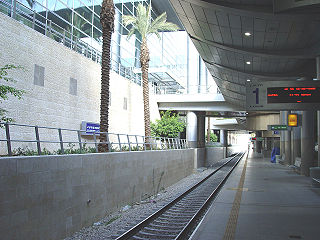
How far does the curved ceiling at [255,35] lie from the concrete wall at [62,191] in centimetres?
677

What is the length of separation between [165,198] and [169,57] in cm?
3458

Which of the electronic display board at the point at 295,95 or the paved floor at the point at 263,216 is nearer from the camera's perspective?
the paved floor at the point at 263,216

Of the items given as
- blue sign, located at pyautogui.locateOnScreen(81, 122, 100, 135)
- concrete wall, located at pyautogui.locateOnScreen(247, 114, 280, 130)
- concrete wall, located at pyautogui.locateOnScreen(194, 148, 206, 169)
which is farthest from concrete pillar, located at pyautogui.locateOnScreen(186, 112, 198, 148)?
blue sign, located at pyautogui.locateOnScreen(81, 122, 100, 135)

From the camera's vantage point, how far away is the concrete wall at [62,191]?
23.9ft

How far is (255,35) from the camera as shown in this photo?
15820 millimetres

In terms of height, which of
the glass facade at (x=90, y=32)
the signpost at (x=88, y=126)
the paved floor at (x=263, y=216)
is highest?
the glass facade at (x=90, y=32)

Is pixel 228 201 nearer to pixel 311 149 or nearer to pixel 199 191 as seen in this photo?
pixel 199 191

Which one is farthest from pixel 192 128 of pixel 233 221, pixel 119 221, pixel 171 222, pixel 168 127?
pixel 233 221

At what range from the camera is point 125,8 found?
32.9 metres

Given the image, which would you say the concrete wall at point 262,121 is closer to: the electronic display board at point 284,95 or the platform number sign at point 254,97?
the electronic display board at point 284,95

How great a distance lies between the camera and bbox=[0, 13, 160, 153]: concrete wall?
14305 millimetres

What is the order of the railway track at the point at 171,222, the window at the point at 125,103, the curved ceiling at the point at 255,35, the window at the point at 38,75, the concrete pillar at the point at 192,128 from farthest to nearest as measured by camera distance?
the concrete pillar at the point at 192,128 < the window at the point at 125,103 < the window at the point at 38,75 < the curved ceiling at the point at 255,35 < the railway track at the point at 171,222

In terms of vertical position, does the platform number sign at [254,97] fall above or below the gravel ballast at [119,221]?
above

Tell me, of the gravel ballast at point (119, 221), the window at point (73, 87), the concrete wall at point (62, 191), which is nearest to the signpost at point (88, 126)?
the window at point (73, 87)
